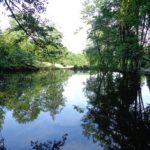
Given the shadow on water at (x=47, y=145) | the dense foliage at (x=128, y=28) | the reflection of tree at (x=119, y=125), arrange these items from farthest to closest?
the dense foliage at (x=128, y=28) → the reflection of tree at (x=119, y=125) → the shadow on water at (x=47, y=145)

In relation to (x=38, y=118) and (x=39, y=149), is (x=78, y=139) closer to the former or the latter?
(x=39, y=149)

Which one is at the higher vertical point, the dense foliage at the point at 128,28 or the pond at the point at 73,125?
the dense foliage at the point at 128,28

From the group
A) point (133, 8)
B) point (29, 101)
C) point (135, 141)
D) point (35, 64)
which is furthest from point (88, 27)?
point (135, 141)

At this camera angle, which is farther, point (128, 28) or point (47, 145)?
point (128, 28)

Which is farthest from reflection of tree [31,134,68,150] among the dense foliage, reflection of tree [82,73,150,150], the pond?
the dense foliage

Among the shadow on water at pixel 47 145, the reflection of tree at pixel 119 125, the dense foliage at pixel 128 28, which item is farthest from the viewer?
the dense foliage at pixel 128 28

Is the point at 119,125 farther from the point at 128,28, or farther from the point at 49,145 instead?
the point at 128,28

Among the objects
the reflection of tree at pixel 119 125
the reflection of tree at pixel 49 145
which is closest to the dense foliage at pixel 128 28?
the reflection of tree at pixel 119 125

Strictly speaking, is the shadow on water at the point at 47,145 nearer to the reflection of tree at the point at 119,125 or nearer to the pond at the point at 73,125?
the pond at the point at 73,125

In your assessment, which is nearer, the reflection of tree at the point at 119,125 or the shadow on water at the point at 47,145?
the shadow on water at the point at 47,145

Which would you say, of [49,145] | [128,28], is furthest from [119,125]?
[128,28]

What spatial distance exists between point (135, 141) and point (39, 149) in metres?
2.77

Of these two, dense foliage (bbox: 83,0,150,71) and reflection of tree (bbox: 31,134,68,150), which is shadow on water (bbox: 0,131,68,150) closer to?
reflection of tree (bbox: 31,134,68,150)

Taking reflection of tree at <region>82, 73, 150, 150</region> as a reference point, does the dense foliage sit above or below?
above
